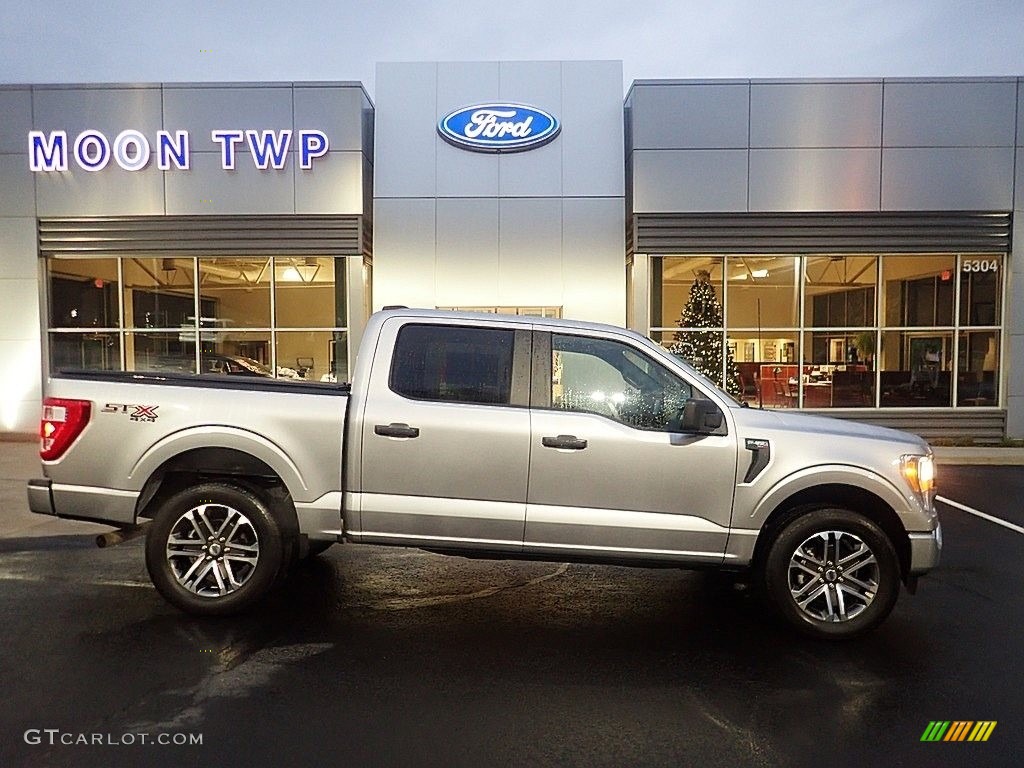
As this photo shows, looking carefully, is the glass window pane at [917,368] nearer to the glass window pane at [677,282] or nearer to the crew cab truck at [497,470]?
the glass window pane at [677,282]

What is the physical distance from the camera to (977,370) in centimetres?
1565

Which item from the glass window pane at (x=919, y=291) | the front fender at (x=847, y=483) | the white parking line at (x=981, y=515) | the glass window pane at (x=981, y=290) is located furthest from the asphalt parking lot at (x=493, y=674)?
the glass window pane at (x=981, y=290)

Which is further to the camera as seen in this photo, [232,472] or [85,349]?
[85,349]

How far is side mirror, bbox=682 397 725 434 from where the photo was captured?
4703 millimetres

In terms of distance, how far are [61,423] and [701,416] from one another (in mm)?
4135

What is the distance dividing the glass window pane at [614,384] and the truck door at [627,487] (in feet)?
0.10

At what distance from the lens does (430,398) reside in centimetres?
507

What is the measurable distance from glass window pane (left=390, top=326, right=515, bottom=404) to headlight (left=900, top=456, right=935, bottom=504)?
2531 millimetres

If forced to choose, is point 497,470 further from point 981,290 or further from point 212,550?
point 981,290

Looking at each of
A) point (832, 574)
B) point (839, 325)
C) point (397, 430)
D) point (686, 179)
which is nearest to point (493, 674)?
point (397, 430)

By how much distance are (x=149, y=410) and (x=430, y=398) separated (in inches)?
72.7

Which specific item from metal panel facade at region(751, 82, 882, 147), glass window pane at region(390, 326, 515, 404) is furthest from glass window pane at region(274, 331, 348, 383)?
glass window pane at region(390, 326, 515, 404)

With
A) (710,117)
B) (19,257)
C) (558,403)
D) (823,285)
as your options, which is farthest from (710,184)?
(19,257)

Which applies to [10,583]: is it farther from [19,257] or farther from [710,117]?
[710,117]
